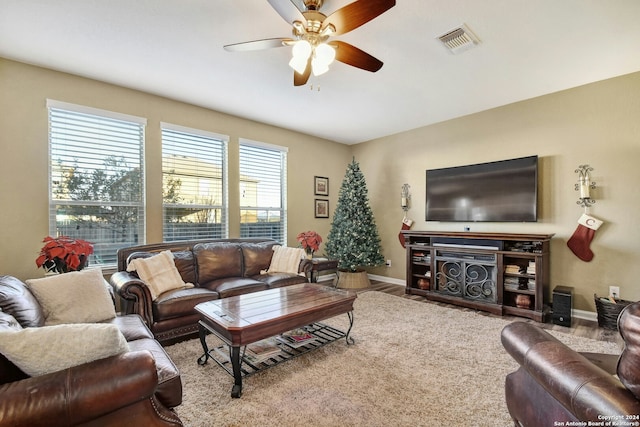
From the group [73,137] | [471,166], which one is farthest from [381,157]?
[73,137]

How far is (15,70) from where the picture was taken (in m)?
2.93

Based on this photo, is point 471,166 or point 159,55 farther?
point 471,166

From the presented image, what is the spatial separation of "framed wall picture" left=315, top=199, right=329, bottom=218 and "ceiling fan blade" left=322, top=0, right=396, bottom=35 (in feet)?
12.6

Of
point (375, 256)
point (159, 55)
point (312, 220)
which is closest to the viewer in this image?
point (159, 55)

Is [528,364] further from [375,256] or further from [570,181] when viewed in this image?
[375,256]

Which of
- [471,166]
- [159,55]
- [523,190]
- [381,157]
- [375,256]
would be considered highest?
[159,55]

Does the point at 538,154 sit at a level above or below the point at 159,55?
below

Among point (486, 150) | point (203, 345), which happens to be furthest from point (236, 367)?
point (486, 150)

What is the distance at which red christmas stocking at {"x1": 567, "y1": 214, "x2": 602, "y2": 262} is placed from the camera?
136 inches

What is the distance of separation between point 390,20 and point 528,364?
8.21 ft

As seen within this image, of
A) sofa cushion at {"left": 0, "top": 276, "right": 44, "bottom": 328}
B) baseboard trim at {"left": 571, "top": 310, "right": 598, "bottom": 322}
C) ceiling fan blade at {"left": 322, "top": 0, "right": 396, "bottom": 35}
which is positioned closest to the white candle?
baseboard trim at {"left": 571, "top": 310, "right": 598, "bottom": 322}

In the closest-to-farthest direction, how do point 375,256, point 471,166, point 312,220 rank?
point 471,166, point 375,256, point 312,220

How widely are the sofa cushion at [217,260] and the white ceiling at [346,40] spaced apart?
1.99 m

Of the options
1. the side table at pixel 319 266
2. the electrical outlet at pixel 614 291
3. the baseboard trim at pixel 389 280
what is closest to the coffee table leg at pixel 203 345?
the side table at pixel 319 266
